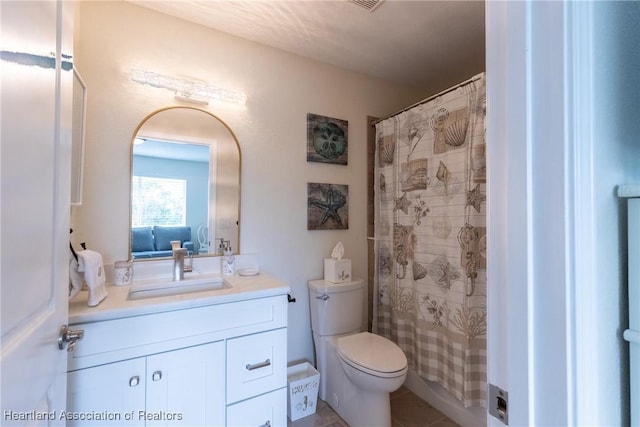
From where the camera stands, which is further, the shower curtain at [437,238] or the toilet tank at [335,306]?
the toilet tank at [335,306]

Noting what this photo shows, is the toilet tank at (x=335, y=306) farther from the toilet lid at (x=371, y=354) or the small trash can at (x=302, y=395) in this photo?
the small trash can at (x=302, y=395)

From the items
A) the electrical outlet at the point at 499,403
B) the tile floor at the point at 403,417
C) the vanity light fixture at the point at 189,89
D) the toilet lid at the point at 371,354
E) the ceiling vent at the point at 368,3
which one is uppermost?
the ceiling vent at the point at 368,3

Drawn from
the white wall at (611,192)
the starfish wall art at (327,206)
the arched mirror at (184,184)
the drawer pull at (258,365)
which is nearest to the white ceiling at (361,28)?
the arched mirror at (184,184)

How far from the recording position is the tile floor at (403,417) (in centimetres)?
165

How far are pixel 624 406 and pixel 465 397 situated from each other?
1321 mm

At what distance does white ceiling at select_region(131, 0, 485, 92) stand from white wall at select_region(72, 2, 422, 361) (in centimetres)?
10

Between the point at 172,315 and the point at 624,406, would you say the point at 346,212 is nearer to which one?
the point at 172,315

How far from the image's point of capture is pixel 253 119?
1844mm

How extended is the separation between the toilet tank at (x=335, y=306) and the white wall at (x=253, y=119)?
112 mm

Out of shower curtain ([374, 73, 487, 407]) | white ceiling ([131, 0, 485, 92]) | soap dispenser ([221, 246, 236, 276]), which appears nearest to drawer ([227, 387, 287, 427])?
soap dispenser ([221, 246, 236, 276])

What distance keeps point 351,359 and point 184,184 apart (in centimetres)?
140

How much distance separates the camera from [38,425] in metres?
0.60

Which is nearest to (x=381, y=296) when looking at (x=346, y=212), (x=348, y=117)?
(x=346, y=212)

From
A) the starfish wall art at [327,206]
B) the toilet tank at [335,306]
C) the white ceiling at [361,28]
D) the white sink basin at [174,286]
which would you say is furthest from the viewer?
the starfish wall art at [327,206]
